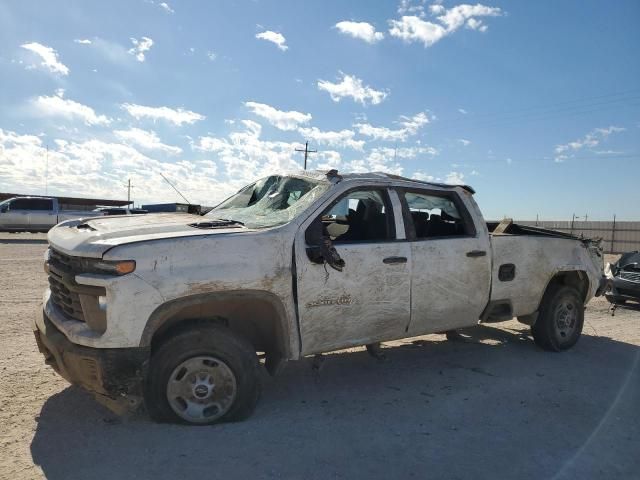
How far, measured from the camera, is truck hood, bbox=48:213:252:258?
11.5ft

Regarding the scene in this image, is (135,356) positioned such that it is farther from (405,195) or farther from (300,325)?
(405,195)

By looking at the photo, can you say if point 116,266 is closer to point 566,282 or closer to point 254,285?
point 254,285

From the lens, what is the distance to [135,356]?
11.4ft

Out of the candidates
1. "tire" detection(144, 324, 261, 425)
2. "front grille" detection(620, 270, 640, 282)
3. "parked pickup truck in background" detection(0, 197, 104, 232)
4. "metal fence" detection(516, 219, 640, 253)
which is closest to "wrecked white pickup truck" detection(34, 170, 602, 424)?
"tire" detection(144, 324, 261, 425)

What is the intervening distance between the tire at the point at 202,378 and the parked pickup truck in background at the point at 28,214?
2308 cm

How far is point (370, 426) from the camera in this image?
3.91 metres

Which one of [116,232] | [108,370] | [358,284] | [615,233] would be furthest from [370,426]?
[615,233]

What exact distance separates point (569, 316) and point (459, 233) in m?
2.12

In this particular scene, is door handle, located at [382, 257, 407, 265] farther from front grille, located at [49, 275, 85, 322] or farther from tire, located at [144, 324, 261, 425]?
front grille, located at [49, 275, 85, 322]

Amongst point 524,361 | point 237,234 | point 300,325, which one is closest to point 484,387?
point 524,361

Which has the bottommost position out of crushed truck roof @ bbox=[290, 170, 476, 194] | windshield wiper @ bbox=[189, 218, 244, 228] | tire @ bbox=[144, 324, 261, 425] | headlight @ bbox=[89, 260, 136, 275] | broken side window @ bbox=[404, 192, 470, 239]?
tire @ bbox=[144, 324, 261, 425]

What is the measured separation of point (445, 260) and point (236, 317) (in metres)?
2.09

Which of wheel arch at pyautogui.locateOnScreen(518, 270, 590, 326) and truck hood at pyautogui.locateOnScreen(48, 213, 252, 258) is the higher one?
truck hood at pyautogui.locateOnScreen(48, 213, 252, 258)

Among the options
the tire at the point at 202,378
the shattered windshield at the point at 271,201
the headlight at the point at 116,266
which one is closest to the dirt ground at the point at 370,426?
the tire at the point at 202,378
